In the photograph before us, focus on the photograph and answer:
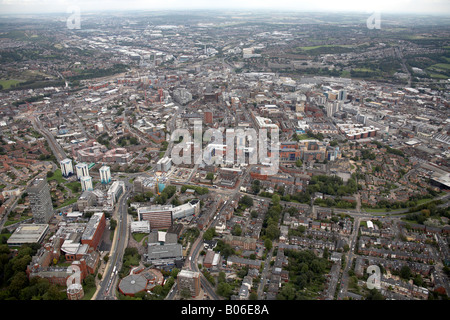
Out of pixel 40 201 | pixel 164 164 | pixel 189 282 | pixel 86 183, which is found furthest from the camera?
pixel 164 164

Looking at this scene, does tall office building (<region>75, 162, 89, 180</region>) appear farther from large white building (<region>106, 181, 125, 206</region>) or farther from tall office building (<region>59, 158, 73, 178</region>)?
large white building (<region>106, 181, 125, 206</region>)

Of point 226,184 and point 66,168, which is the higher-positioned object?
point 66,168

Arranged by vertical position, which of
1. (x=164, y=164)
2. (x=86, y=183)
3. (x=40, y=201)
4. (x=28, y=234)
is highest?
(x=40, y=201)

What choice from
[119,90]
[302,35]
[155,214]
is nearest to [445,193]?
[155,214]

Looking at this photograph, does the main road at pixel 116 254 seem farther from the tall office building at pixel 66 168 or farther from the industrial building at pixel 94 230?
the tall office building at pixel 66 168

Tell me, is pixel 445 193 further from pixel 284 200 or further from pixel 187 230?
pixel 187 230

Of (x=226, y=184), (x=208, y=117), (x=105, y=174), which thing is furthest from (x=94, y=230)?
(x=208, y=117)

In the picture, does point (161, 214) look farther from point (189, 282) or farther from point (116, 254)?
point (189, 282)
